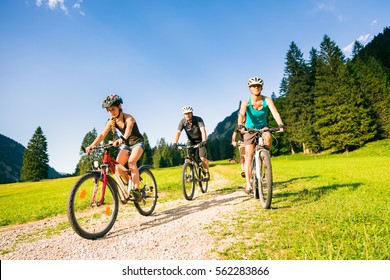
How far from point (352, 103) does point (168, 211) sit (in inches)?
1863

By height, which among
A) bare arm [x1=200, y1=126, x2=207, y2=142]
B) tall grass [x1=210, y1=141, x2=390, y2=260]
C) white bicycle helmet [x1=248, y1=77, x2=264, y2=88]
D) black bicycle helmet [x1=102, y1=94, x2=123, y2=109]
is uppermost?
white bicycle helmet [x1=248, y1=77, x2=264, y2=88]

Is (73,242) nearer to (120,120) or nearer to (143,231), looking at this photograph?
(143,231)

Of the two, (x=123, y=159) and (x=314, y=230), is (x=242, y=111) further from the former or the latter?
(x=314, y=230)

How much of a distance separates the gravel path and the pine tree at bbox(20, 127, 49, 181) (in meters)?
72.1

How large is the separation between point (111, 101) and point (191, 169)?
13.2ft

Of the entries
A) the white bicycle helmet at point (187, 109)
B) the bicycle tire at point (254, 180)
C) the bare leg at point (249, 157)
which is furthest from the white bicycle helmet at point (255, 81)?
the white bicycle helmet at point (187, 109)

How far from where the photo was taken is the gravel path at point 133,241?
3.47 meters

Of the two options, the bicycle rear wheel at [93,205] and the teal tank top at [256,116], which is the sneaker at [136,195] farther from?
the teal tank top at [256,116]

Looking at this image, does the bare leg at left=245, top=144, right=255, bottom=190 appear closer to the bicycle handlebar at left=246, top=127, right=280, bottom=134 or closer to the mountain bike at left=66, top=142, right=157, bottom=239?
the bicycle handlebar at left=246, top=127, right=280, bottom=134

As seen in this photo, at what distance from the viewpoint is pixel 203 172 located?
9133mm

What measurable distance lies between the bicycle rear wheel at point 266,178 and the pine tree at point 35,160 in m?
75.3

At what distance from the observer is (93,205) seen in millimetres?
4750

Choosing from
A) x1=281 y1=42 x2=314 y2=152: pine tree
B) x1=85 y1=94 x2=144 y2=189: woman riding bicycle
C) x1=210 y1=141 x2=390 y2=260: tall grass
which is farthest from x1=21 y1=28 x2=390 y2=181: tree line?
x1=210 y1=141 x2=390 y2=260: tall grass

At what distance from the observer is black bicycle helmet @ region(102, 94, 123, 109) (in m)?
5.35
